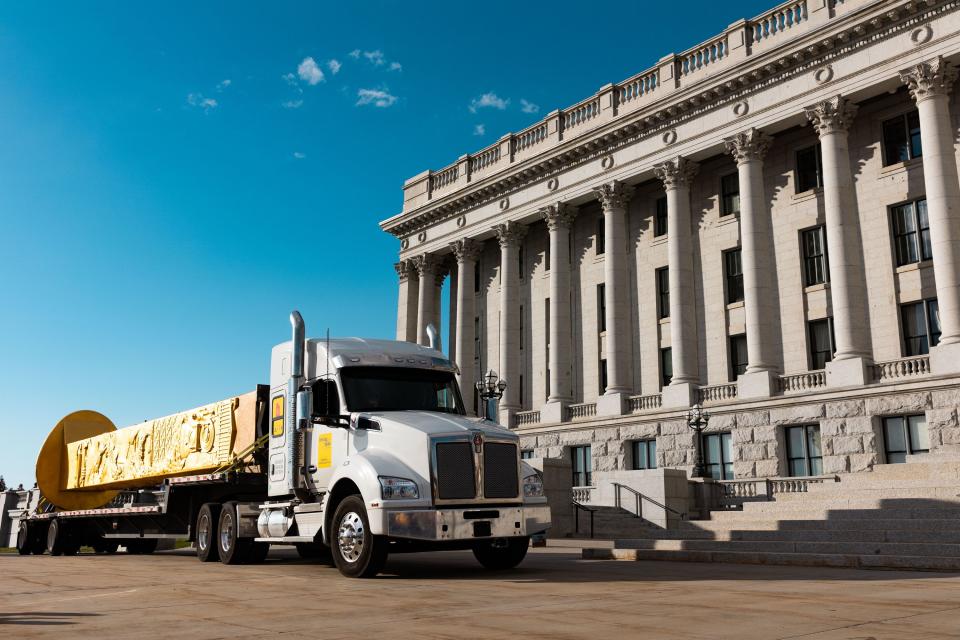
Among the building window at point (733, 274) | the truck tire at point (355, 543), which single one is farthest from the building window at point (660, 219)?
the truck tire at point (355, 543)

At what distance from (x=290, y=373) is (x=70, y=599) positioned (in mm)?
6108

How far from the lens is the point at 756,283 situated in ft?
106

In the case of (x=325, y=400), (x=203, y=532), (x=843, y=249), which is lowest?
(x=203, y=532)

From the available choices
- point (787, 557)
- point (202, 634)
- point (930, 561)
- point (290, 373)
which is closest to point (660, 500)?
point (787, 557)

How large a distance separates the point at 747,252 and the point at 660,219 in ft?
23.8

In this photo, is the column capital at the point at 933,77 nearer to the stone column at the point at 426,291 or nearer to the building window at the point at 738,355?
the building window at the point at 738,355

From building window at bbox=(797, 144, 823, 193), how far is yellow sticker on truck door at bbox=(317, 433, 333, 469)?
85.3 ft

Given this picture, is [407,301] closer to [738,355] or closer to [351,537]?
[738,355]

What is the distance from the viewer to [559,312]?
134 ft

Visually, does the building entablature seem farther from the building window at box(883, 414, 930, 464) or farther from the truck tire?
the truck tire

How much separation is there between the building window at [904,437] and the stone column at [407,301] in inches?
1113

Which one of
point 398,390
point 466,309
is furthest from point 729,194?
point 398,390

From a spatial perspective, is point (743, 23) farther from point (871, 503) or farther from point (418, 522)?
point (418, 522)

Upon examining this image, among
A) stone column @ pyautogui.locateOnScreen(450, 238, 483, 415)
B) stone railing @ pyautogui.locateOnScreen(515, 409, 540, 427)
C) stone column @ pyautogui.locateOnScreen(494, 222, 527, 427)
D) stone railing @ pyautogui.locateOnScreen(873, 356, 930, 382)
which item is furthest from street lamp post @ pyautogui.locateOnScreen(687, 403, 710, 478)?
stone column @ pyautogui.locateOnScreen(450, 238, 483, 415)
